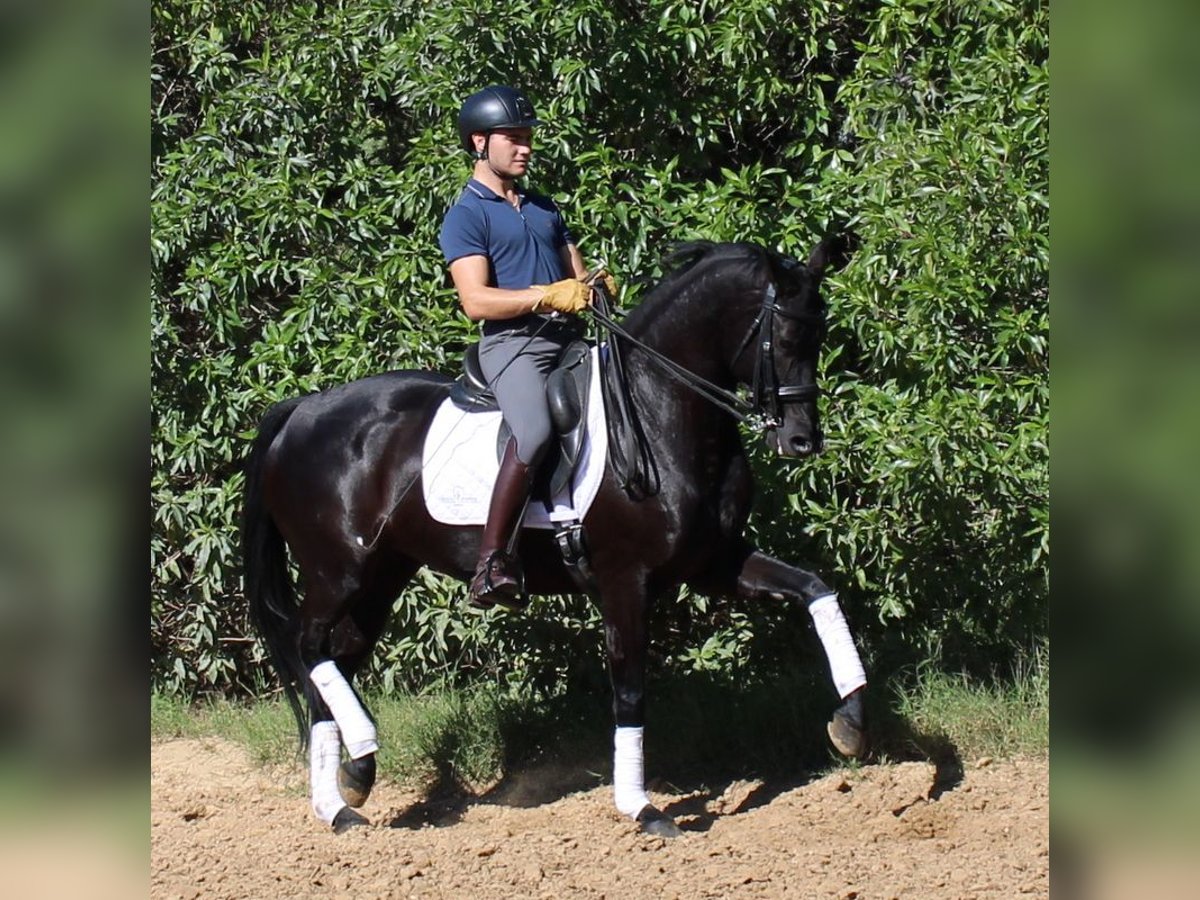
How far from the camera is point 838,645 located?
19.4ft

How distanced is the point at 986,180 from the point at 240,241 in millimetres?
4054

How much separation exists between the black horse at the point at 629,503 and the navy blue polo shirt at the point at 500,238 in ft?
1.61

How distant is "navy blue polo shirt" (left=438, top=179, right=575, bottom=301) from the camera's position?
5980 millimetres

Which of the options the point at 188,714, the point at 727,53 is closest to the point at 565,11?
the point at 727,53

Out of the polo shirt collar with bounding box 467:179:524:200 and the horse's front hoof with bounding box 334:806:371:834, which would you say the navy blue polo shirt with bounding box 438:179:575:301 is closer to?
the polo shirt collar with bounding box 467:179:524:200

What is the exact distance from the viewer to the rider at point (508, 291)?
5.83 metres

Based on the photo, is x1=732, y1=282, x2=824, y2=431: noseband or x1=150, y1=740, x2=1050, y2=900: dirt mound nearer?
x1=150, y1=740, x2=1050, y2=900: dirt mound

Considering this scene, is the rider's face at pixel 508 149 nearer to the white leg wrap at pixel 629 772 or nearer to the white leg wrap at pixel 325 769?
the white leg wrap at pixel 629 772

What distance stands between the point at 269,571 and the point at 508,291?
2.09m

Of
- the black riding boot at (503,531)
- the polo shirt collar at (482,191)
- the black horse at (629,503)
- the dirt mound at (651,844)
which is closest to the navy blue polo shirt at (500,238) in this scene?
the polo shirt collar at (482,191)

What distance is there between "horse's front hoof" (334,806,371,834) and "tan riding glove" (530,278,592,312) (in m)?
2.46

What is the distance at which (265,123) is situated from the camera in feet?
26.2

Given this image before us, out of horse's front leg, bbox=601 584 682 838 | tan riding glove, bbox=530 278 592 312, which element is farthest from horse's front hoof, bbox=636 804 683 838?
tan riding glove, bbox=530 278 592 312
